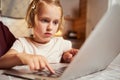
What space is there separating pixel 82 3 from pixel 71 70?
0.27 meters

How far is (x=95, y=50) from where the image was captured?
1.41 feet

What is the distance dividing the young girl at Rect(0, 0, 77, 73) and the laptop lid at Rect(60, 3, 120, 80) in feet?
0.18

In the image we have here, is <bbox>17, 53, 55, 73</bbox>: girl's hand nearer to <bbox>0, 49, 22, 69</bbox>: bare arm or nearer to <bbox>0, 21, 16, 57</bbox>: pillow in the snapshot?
<bbox>0, 49, 22, 69</bbox>: bare arm

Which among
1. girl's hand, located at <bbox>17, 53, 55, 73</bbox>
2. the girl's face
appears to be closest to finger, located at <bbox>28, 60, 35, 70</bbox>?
girl's hand, located at <bbox>17, 53, 55, 73</bbox>

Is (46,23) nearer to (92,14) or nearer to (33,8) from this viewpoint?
(33,8)

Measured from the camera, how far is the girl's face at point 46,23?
1.65 feet

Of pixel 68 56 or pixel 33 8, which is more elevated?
pixel 33 8

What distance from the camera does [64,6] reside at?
0.56 meters

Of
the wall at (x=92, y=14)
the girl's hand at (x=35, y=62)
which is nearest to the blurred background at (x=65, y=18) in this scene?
the wall at (x=92, y=14)

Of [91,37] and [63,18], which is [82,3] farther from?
[91,37]

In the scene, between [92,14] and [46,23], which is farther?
[92,14]

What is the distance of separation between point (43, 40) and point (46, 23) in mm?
50

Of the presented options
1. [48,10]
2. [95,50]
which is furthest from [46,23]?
[95,50]

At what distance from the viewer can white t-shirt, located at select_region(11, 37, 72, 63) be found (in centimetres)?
53
